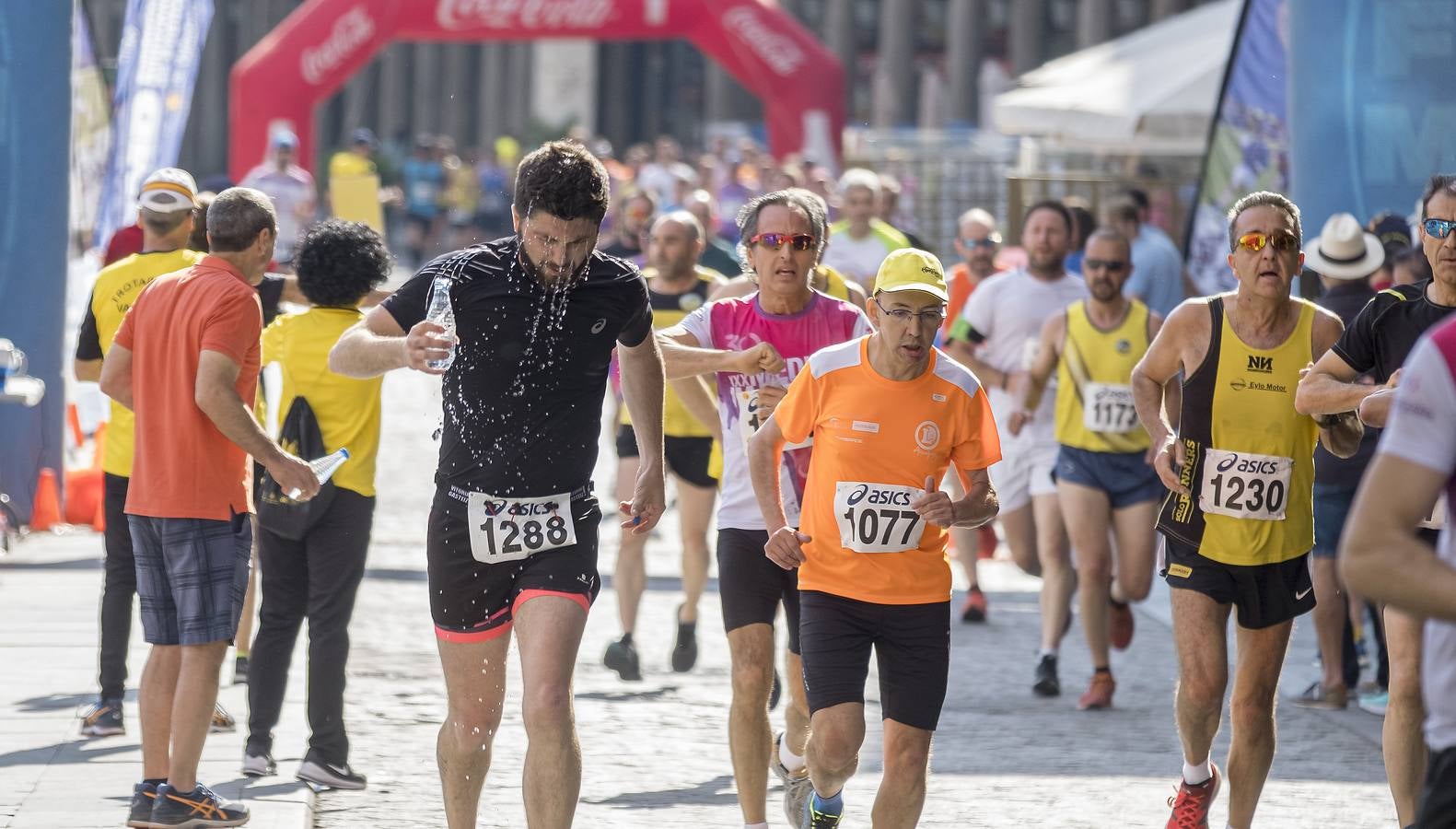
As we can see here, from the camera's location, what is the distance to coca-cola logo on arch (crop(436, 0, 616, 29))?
26.1 metres

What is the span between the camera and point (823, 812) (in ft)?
19.1

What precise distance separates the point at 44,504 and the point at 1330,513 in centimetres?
744

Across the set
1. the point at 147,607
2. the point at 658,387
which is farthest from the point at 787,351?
the point at 147,607

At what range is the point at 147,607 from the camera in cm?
630

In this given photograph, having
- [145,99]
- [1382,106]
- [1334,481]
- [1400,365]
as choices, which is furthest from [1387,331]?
[145,99]

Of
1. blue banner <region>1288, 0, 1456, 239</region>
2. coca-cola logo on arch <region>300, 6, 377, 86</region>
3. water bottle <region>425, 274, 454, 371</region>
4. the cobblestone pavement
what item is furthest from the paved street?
coca-cola logo on arch <region>300, 6, 377, 86</region>

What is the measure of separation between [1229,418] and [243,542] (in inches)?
115

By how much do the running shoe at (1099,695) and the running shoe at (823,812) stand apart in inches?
124

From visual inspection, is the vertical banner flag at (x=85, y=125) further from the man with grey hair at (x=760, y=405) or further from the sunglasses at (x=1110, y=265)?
the man with grey hair at (x=760, y=405)

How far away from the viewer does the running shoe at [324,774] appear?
6941 mm

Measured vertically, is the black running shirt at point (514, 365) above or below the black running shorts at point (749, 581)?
above

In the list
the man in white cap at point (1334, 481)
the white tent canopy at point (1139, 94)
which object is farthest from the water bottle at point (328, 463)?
the white tent canopy at point (1139, 94)

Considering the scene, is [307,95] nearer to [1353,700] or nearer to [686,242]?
[686,242]

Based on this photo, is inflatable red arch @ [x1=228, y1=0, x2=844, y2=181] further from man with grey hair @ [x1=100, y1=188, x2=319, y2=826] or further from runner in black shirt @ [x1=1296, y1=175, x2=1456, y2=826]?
runner in black shirt @ [x1=1296, y1=175, x2=1456, y2=826]
